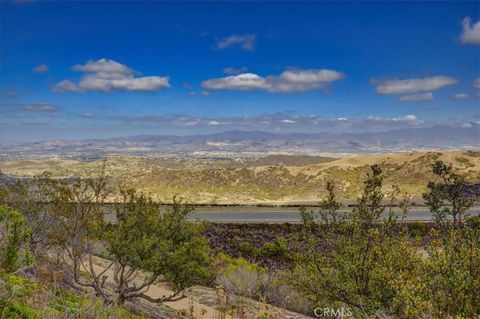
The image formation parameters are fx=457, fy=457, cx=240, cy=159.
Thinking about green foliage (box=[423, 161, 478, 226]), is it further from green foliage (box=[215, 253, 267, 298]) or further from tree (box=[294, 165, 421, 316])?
green foliage (box=[215, 253, 267, 298])

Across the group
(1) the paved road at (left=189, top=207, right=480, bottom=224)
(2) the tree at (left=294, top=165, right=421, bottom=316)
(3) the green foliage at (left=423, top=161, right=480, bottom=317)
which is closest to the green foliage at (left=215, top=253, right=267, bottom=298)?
(2) the tree at (left=294, top=165, right=421, bottom=316)

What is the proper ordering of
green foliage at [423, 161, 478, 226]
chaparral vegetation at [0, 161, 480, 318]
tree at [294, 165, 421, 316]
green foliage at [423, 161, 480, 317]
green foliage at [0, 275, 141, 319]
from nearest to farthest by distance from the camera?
1. green foliage at [0, 275, 141, 319]
2. chaparral vegetation at [0, 161, 480, 318]
3. green foliage at [423, 161, 480, 317]
4. tree at [294, 165, 421, 316]
5. green foliage at [423, 161, 478, 226]

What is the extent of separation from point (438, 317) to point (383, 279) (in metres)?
1.96

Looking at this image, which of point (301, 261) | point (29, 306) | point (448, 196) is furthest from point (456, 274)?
point (29, 306)

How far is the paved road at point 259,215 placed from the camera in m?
37.5

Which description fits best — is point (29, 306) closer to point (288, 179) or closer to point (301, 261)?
point (301, 261)

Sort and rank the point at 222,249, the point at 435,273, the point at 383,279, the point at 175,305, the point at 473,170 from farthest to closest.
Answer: the point at 473,170, the point at 222,249, the point at 175,305, the point at 383,279, the point at 435,273

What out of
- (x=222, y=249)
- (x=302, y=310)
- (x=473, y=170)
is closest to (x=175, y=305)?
(x=302, y=310)

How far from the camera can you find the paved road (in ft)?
123

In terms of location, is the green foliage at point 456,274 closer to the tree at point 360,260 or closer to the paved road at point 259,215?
the tree at point 360,260

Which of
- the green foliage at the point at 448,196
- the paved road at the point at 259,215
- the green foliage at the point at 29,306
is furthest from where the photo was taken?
the paved road at the point at 259,215

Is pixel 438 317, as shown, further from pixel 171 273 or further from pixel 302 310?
pixel 302 310

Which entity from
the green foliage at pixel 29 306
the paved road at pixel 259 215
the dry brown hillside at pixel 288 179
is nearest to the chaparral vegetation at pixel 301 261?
the green foliage at pixel 29 306

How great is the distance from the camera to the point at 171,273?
39.4 ft
